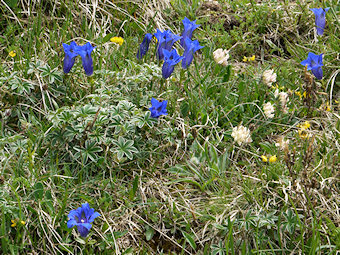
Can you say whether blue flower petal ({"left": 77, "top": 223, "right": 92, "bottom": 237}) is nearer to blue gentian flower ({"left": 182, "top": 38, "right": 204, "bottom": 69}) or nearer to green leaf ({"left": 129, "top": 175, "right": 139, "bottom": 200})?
green leaf ({"left": 129, "top": 175, "right": 139, "bottom": 200})

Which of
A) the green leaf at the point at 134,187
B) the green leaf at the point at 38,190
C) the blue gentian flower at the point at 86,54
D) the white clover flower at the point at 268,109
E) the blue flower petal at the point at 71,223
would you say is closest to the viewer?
the blue flower petal at the point at 71,223

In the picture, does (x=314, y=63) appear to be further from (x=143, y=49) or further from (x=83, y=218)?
(x=83, y=218)

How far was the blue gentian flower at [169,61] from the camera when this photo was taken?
9.19 ft

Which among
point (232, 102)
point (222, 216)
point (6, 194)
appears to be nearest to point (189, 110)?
point (232, 102)

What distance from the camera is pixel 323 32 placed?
3674 millimetres

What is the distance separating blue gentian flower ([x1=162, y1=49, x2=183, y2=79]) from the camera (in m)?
2.80

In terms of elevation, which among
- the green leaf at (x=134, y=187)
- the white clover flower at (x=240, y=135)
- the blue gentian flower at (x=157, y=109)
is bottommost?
the green leaf at (x=134, y=187)

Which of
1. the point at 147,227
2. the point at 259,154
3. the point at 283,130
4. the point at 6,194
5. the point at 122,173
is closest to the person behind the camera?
the point at 6,194

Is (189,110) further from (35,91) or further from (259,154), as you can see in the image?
(35,91)

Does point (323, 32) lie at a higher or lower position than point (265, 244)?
higher

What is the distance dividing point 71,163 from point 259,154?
1105 mm

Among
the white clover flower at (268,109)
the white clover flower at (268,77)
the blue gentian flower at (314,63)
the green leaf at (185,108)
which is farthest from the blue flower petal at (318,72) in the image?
the green leaf at (185,108)

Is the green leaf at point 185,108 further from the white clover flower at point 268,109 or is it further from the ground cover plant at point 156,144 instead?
the white clover flower at point 268,109

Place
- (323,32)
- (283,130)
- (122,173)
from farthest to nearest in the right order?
(323,32) → (283,130) → (122,173)
